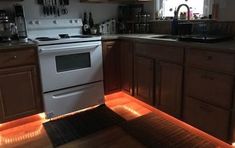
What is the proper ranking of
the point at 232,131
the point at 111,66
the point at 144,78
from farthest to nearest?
the point at 111,66
the point at 144,78
the point at 232,131

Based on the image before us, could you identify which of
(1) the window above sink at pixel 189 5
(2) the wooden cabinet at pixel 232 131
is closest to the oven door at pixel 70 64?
(1) the window above sink at pixel 189 5

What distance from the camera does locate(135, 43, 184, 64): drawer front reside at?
200 centimetres

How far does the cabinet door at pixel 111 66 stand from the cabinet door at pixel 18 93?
888mm

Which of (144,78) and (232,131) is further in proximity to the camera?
(144,78)

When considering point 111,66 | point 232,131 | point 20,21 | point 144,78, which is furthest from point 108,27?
point 232,131

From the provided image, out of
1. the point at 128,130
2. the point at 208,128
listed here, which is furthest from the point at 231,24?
the point at 128,130

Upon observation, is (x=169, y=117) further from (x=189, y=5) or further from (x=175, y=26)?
(x=189, y=5)

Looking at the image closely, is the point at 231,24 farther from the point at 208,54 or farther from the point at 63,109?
the point at 63,109

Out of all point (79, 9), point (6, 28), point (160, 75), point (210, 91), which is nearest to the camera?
point (210, 91)

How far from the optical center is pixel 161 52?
86.0 inches

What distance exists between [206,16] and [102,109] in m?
1.68

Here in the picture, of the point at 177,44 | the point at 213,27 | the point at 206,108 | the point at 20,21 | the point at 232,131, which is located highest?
the point at 20,21

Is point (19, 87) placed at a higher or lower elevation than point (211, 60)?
lower

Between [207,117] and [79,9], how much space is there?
2160 millimetres
